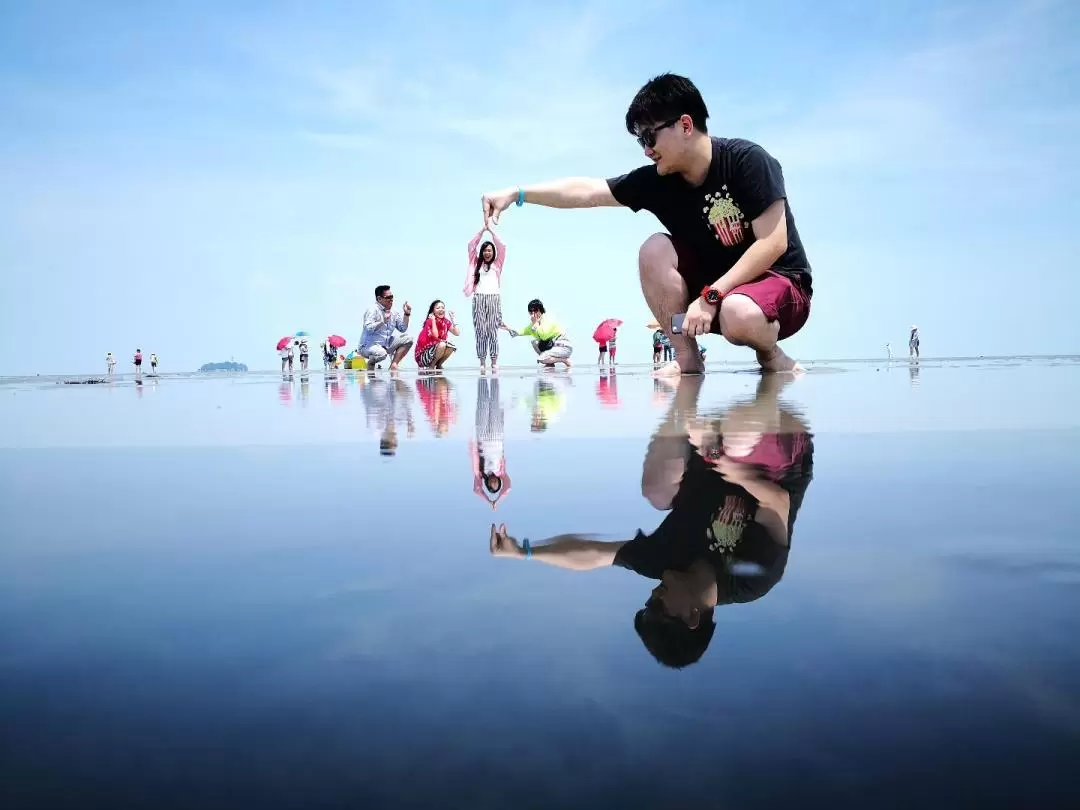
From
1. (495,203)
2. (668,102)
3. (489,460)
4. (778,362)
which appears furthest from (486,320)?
(489,460)

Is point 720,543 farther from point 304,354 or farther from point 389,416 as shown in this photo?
point 304,354

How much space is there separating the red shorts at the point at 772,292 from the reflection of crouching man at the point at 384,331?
9.61 metres

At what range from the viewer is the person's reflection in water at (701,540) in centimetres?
84

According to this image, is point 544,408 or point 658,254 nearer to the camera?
point 544,408

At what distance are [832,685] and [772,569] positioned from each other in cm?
33

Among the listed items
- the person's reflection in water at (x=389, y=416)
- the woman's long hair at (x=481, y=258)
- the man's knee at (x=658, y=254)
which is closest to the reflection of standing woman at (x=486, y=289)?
the woman's long hair at (x=481, y=258)

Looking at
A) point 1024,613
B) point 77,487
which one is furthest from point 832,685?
point 77,487

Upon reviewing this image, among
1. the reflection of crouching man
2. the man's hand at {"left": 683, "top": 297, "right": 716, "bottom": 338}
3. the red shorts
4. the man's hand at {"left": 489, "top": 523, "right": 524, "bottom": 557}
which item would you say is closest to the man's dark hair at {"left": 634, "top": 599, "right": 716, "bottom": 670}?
the man's hand at {"left": 489, "top": 523, "right": 524, "bottom": 557}

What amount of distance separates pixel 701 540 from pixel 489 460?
106 cm

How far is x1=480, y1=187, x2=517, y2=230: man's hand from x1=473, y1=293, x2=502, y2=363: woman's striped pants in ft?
23.5

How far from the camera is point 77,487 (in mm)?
1931

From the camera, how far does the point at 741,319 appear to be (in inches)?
210

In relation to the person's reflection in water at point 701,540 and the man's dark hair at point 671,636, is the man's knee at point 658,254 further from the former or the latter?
the man's dark hair at point 671,636

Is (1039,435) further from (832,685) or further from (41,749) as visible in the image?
(41,749)
